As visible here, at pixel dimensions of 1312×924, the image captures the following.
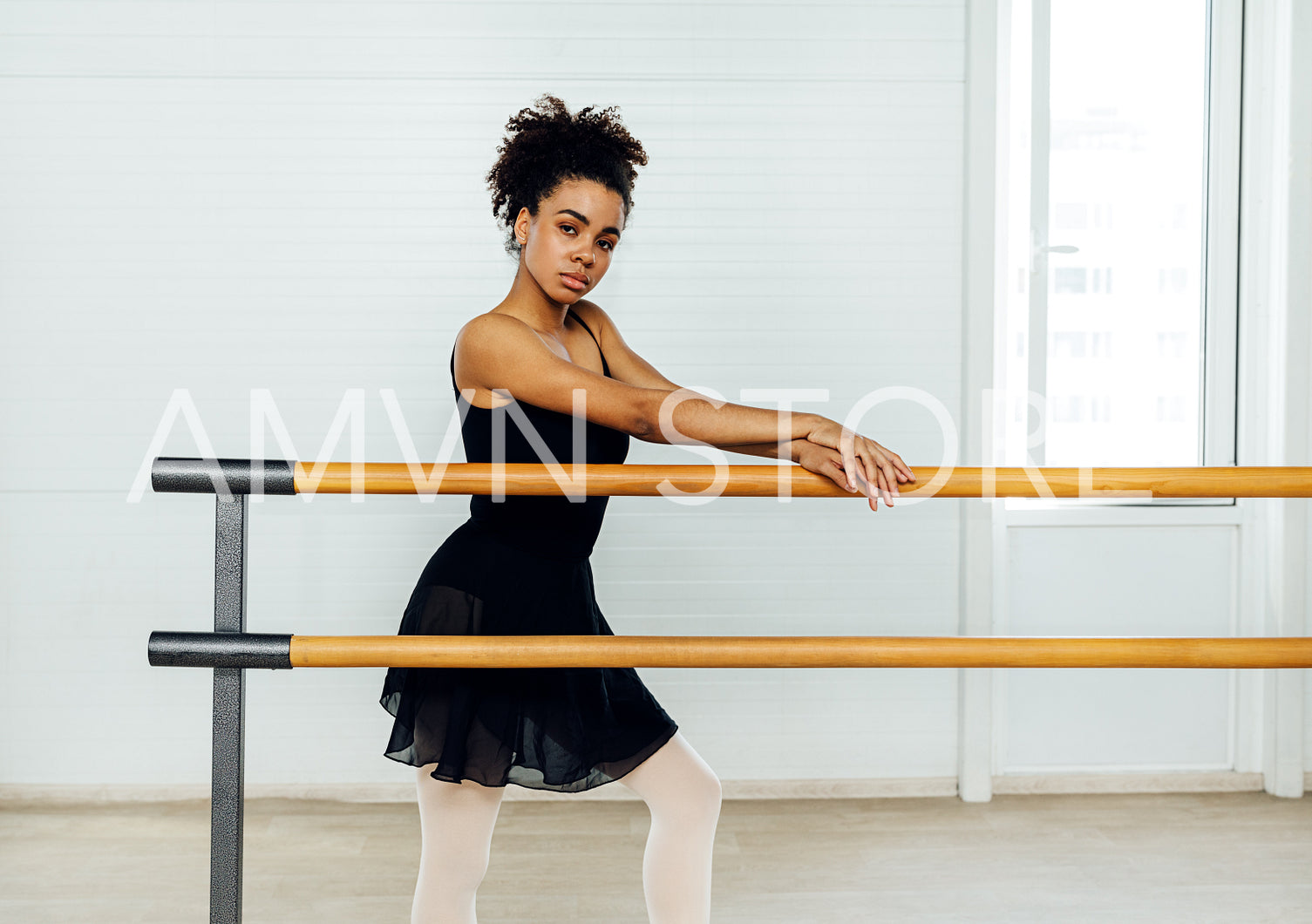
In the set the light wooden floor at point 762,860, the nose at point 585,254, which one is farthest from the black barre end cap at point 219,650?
the light wooden floor at point 762,860

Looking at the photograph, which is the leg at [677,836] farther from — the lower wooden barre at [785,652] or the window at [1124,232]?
the window at [1124,232]

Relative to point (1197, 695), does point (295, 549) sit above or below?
above

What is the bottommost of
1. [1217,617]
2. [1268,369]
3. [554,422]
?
[1217,617]

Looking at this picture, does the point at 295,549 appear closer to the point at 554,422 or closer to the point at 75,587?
the point at 75,587

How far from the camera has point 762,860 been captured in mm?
2637

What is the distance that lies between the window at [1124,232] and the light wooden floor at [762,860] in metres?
0.95

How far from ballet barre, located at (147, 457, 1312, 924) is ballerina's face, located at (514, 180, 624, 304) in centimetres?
42

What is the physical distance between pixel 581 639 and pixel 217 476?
1.62 ft

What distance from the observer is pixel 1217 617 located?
3184 millimetres

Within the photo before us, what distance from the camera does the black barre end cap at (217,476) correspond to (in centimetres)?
130

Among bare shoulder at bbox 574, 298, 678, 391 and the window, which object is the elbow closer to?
bare shoulder at bbox 574, 298, 678, 391

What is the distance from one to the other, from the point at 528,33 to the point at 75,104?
1.26 metres

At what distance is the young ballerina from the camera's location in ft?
4.98

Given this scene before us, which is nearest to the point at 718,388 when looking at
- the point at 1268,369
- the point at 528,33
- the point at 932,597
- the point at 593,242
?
the point at 932,597
